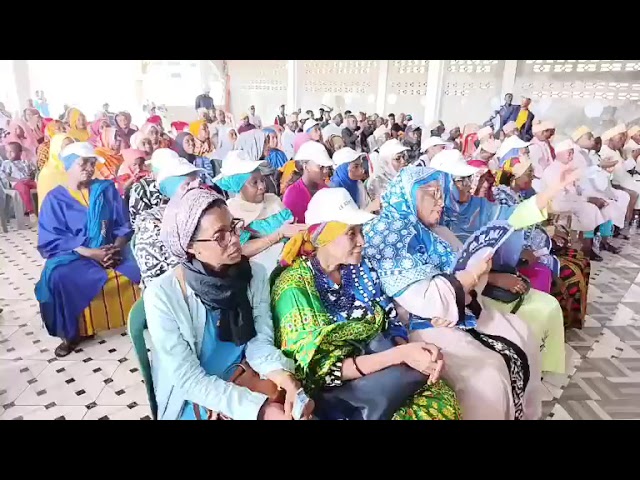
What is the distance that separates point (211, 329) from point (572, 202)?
2.58 meters

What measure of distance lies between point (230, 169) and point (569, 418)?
6.66ft

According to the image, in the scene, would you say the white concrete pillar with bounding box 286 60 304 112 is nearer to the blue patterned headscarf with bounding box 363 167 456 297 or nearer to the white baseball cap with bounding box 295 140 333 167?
the white baseball cap with bounding box 295 140 333 167

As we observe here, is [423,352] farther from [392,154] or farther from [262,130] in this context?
[262,130]

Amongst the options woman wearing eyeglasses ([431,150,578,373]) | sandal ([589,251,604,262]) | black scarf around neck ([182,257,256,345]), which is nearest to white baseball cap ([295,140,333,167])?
woman wearing eyeglasses ([431,150,578,373])

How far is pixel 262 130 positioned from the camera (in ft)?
9.16

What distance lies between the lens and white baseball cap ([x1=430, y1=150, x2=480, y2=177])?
2371 mm

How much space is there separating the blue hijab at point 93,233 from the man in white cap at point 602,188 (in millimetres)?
2767

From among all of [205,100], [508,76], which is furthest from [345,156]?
[508,76]

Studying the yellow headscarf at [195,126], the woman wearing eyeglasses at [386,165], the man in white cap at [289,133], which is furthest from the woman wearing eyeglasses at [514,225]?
the yellow headscarf at [195,126]

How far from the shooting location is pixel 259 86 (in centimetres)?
232

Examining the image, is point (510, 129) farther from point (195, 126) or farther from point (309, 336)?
point (309, 336)

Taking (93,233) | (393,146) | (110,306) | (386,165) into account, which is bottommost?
(110,306)

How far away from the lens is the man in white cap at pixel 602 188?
3.12 metres

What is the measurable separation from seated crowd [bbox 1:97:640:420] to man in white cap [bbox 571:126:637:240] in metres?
0.03
